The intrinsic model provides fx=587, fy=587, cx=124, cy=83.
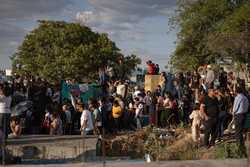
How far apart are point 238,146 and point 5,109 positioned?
6.26 meters

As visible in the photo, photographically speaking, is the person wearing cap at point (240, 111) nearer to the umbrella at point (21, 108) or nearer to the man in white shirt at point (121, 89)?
the umbrella at point (21, 108)

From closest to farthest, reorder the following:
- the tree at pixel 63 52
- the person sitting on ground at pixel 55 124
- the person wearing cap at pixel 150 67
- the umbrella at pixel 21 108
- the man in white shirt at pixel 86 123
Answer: the man in white shirt at pixel 86 123 < the person sitting on ground at pixel 55 124 < the umbrella at pixel 21 108 < the person wearing cap at pixel 150 67 < the tree at pixel 63 52

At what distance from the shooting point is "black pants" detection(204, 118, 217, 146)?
54.8 ft

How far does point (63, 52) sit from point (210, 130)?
52294 millimetres

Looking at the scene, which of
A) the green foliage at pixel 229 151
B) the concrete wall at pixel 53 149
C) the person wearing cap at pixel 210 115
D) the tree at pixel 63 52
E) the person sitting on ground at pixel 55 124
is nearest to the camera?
the green foliage at pixel 229 151

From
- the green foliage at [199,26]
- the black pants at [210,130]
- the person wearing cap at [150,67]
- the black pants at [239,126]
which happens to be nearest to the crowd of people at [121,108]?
the black pants at [210,130]

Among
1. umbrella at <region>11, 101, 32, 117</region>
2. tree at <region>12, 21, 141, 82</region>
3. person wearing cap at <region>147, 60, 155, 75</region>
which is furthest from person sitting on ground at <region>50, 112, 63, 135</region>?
tree at <region>12, 21, 141, 82</region>

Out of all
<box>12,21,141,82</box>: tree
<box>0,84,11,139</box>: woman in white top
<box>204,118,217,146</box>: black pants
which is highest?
<box>12,21,141,82</box>: tree

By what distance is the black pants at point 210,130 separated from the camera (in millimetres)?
16703

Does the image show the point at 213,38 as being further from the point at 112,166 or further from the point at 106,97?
the point at 112,166

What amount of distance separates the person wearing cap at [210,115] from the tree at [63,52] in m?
47.5

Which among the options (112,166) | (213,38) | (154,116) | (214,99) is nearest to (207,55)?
(213,38)

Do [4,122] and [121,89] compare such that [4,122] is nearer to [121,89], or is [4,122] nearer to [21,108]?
[21,108]

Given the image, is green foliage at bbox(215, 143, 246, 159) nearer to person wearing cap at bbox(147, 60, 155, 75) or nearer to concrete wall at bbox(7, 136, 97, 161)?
concrete wall at bbox(7, 136, 97, 161)
